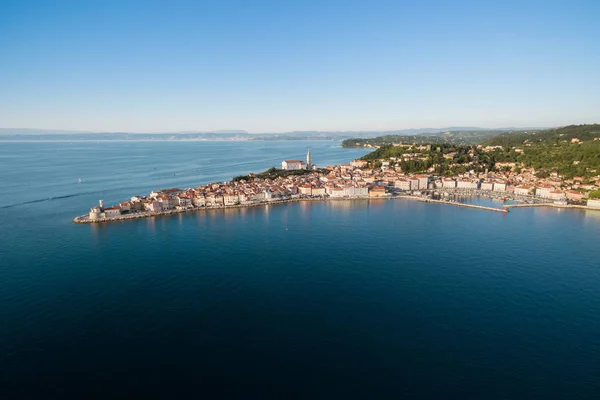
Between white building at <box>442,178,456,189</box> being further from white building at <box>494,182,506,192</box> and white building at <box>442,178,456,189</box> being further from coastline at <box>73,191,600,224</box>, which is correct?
white building at <box>494,182,506,192</box>

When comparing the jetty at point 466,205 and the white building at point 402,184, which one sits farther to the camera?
the white building at point 402,184

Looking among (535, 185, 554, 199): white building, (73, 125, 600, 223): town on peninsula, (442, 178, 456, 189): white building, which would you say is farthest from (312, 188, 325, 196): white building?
(535, 185, 554, 199): white building

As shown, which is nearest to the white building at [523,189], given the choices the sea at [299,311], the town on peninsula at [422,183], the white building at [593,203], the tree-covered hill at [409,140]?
the town on peninsula at [422,183]

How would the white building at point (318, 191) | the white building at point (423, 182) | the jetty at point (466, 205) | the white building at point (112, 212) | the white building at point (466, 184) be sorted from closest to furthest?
the white building at point (112, 212), the jetty at point (466, 205), the white building at point (318, 191), the white building at point (466, 184), the white building at point (423, 182)

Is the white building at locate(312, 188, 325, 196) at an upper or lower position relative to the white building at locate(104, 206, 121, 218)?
lower

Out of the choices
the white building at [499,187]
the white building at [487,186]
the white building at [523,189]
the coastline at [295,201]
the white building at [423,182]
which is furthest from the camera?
the white building at [423,182]

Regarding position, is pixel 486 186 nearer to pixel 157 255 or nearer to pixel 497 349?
pixel 497 349

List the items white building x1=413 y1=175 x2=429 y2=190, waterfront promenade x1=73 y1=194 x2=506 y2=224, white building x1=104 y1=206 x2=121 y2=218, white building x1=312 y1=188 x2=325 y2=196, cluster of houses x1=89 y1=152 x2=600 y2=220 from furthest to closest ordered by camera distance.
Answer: white building x1=413 y1=175 x2=429 y2=190 < white building x1=312 y1=188 x2=325 y2=196 < cluster of houses x1=89 y1=152 x2=600 y2=220 < white building x1=104 y1=206 x2=121 y2=218 < waterfront promenade x1=73 y1=194 x2=506 y2=224

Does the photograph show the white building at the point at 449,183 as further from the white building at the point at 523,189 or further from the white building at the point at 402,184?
the white building at the point at 523,189
